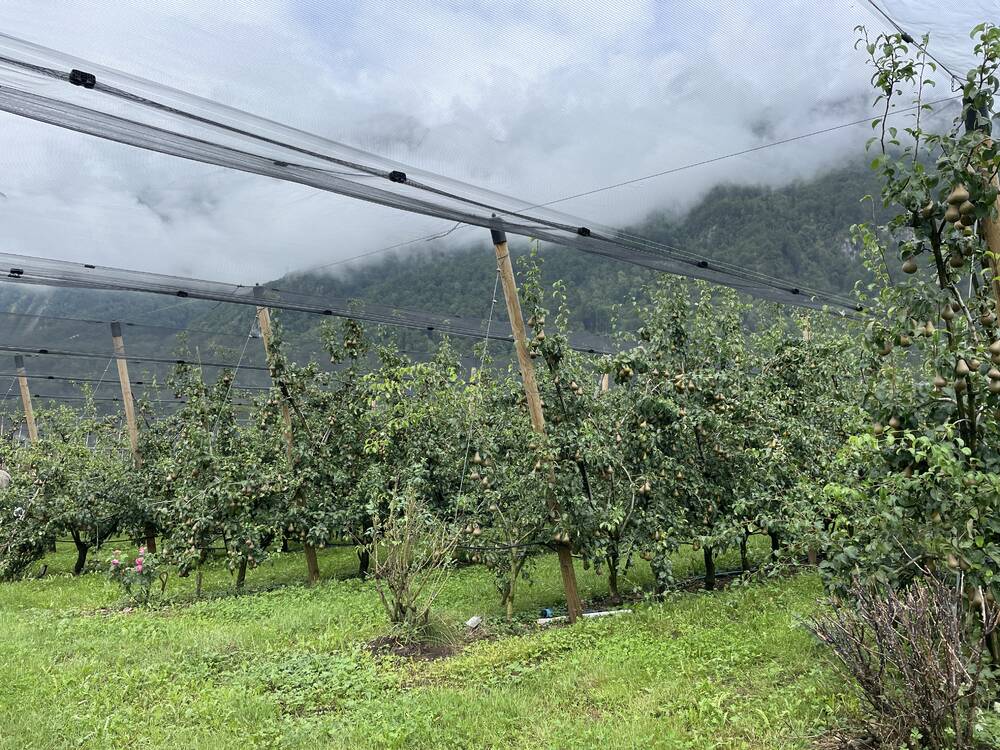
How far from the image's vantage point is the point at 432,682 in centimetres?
450

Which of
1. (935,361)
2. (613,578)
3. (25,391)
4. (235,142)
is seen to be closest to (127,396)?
(25,391)

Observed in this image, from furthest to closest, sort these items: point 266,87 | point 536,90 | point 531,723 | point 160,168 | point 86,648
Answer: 1. point 536,90
2. point 86,648
3. point 160,168
4. point 266,87
5. point 531,723

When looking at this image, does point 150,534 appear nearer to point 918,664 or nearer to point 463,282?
point 463,282

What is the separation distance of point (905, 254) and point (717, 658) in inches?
104

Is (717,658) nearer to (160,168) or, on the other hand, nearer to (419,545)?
(419,545)

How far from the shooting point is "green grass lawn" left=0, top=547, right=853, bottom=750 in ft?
11.6

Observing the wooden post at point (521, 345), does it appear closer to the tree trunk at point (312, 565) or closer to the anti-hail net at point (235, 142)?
the anti-hail net at point (235, 142)

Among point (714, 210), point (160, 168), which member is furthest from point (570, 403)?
point (714, 210)

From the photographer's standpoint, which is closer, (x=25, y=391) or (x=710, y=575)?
(x=710, y=575)

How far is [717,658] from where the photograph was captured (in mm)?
4262

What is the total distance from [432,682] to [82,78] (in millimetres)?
3928

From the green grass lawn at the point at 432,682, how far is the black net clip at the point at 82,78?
3.40 meters

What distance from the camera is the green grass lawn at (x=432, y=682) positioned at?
139 inches

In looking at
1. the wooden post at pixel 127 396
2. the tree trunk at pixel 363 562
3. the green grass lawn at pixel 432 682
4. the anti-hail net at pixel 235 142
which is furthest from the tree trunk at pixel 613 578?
the wooden post at pixel 127 396
